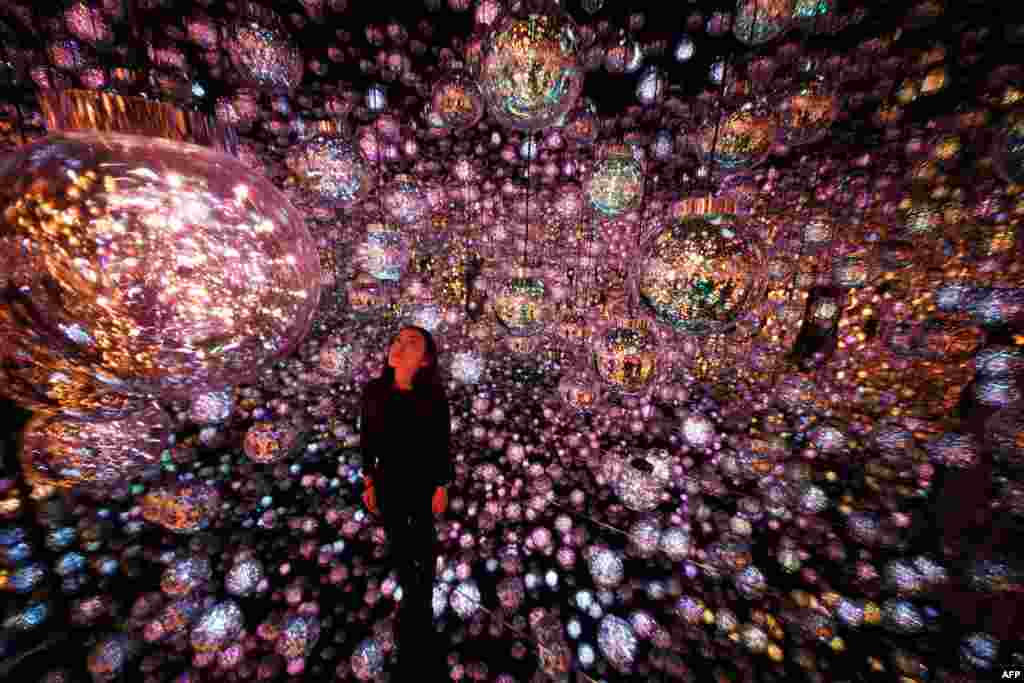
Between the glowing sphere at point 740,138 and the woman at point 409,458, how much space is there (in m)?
1.38

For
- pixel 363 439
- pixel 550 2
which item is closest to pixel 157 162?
pixel 363 439

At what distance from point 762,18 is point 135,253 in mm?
1984

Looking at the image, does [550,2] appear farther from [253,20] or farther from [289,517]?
[289,517]

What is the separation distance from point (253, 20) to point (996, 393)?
3.55m

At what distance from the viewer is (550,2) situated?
992mm

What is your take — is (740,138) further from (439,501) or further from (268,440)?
(268,440)

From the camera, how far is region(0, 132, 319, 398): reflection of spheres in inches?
19.0

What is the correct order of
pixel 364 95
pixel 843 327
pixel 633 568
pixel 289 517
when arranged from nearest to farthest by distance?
pixel 633 568, pixel 289 517, pixel 364 95, pixel 843 327

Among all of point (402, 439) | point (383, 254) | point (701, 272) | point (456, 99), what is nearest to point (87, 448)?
point (402, 439)

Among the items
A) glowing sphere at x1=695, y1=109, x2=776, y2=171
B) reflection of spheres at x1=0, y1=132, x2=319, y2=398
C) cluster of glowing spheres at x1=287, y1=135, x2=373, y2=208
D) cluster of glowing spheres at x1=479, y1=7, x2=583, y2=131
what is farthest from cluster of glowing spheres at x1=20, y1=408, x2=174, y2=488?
glowing sphere at x1=695, y1=109, x2=776, y2=171

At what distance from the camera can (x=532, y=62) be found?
3.35 ft

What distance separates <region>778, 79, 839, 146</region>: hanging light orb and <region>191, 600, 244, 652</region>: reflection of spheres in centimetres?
281

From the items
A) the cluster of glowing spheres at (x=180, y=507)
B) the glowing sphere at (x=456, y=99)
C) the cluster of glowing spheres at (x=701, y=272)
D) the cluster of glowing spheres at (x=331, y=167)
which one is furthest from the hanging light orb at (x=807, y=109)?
the cluster of glowing spheres at (x=180, y=507)

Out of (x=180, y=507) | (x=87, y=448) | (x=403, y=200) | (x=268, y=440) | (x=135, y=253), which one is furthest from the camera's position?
(x=403, y=200)
